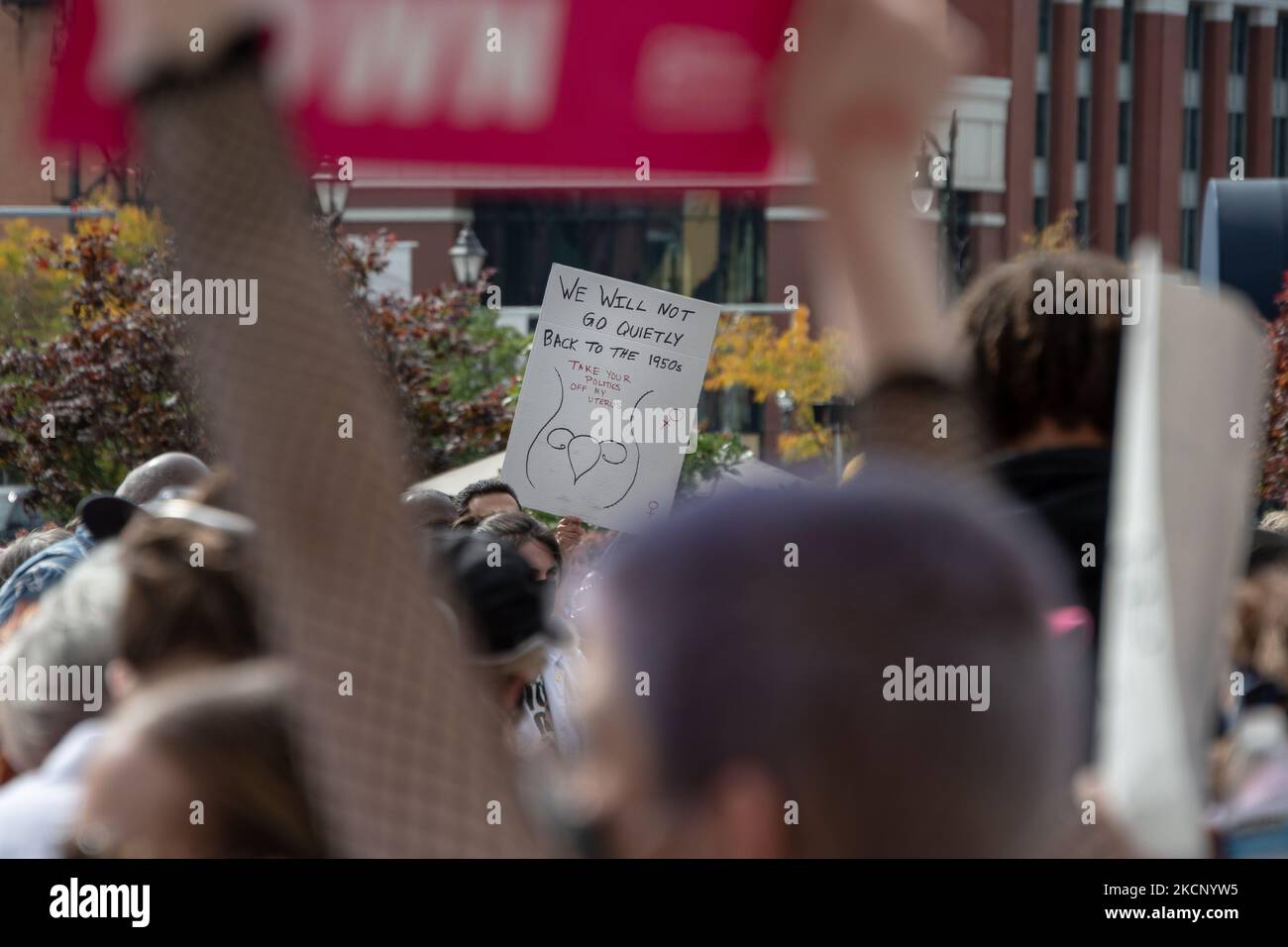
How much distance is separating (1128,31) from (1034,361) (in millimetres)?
55497

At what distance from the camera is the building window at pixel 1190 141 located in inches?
2127

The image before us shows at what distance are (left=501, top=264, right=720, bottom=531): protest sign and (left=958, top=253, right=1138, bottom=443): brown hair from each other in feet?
15.2

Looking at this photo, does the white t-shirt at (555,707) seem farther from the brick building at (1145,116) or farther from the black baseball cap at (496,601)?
the brick building at (1145,116)

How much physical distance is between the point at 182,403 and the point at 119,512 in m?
9.62

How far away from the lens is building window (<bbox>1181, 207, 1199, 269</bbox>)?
53.5 m

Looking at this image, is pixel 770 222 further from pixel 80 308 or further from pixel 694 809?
pixel 694 809

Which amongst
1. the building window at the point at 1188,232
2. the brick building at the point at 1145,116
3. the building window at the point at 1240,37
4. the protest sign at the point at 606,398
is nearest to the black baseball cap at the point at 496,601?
the protest sign at the point at 606,398

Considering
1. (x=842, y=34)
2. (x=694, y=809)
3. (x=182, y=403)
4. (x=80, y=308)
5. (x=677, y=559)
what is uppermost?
(x=80, y=308)

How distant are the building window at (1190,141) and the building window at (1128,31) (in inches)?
102

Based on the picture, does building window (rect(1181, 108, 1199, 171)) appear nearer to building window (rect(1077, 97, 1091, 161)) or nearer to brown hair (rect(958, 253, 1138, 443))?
building window (rect(1077, 97, 1091, 161))

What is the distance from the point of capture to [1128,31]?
176 feet

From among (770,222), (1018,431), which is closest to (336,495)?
(1018,431)

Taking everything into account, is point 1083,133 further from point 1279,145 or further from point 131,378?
point 131,378

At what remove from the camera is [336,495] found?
890 millimetres
